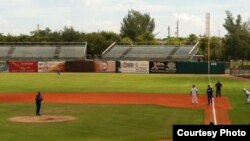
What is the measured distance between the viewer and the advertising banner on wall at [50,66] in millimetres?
97562

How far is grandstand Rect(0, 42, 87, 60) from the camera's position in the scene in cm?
11156

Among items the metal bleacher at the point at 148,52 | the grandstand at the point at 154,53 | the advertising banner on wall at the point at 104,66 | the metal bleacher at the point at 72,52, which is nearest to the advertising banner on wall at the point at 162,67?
the advertising banner on wall at the point at 104,66

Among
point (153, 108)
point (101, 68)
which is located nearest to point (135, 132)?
point (153, 108)

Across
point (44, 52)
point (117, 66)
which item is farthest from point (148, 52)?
point (44, 52)

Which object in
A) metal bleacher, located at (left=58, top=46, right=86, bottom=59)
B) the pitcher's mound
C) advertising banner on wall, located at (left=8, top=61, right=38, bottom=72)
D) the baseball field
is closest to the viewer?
the baseball field

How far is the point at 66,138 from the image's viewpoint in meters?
22.3

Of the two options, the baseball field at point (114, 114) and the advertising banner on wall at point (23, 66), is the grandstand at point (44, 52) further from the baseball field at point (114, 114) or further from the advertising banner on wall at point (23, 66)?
the baseball field at point (114, 114)

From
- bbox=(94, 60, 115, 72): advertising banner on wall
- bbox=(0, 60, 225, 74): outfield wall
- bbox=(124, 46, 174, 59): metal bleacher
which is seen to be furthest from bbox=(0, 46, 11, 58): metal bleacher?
bbox=(124, 46, 174, 59): metal bleacher

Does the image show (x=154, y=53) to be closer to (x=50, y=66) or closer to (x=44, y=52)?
(x=44, y=52)

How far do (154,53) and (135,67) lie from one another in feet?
63.5

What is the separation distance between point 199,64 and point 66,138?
6960 centimetres

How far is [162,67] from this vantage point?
3600 inches

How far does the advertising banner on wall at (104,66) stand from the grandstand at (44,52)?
14.2 metres

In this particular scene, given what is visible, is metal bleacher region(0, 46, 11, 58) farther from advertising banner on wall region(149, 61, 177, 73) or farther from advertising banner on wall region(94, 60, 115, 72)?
advertising banner on wall region(149, 61, 177, 73)
